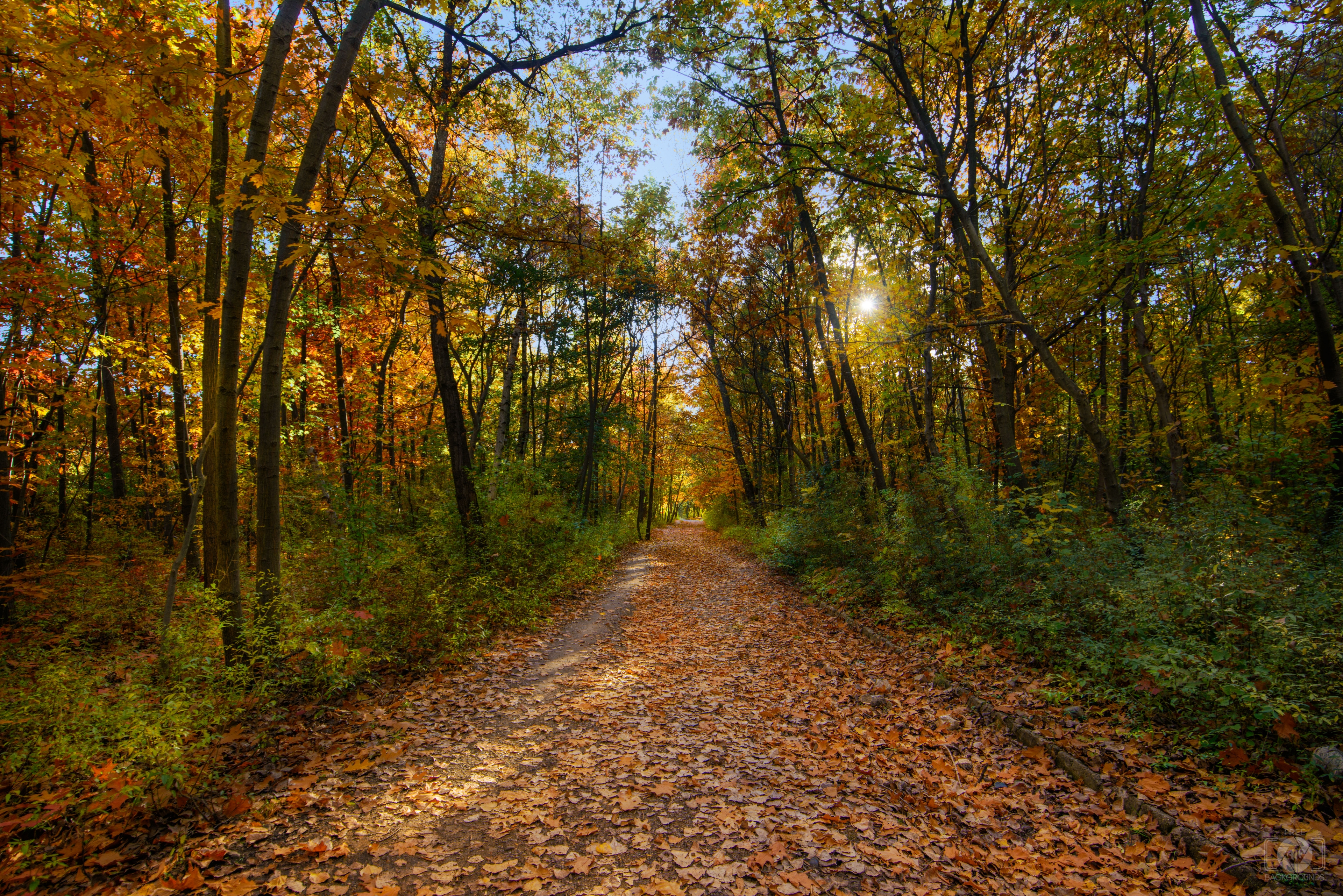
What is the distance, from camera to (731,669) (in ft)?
22.6

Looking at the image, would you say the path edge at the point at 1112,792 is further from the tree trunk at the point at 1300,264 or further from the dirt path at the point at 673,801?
the tree trunk at the point at 1300,264

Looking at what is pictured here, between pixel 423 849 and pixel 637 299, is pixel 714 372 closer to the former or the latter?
pixel 637 299

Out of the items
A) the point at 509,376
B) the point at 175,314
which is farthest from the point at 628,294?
the point at 175,314

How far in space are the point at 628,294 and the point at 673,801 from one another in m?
15.2

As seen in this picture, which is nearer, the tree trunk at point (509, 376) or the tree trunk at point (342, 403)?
the tree trunk at point (342, 403)

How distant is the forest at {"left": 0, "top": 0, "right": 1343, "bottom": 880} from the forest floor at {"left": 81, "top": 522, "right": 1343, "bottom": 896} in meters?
0.57

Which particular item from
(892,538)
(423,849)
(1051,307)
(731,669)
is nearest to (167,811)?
(423,849)

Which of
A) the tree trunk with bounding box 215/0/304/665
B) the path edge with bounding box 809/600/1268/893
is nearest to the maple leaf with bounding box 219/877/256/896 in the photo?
the tree trunk with bounding box 215/0/304/665

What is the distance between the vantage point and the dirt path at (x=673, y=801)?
300cm

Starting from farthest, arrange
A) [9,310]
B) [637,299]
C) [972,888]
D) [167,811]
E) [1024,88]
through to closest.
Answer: [637,299] < [1024,88] < [9,310] < [167,811] < [972,888]

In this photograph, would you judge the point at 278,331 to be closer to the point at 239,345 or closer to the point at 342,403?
the point at 239,345

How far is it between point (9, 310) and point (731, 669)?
31.0 feet

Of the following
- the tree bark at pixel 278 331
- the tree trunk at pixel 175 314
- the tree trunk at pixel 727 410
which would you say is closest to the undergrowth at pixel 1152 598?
the tree bark at pixel 278 331

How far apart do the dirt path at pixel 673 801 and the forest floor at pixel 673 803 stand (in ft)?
0.05
